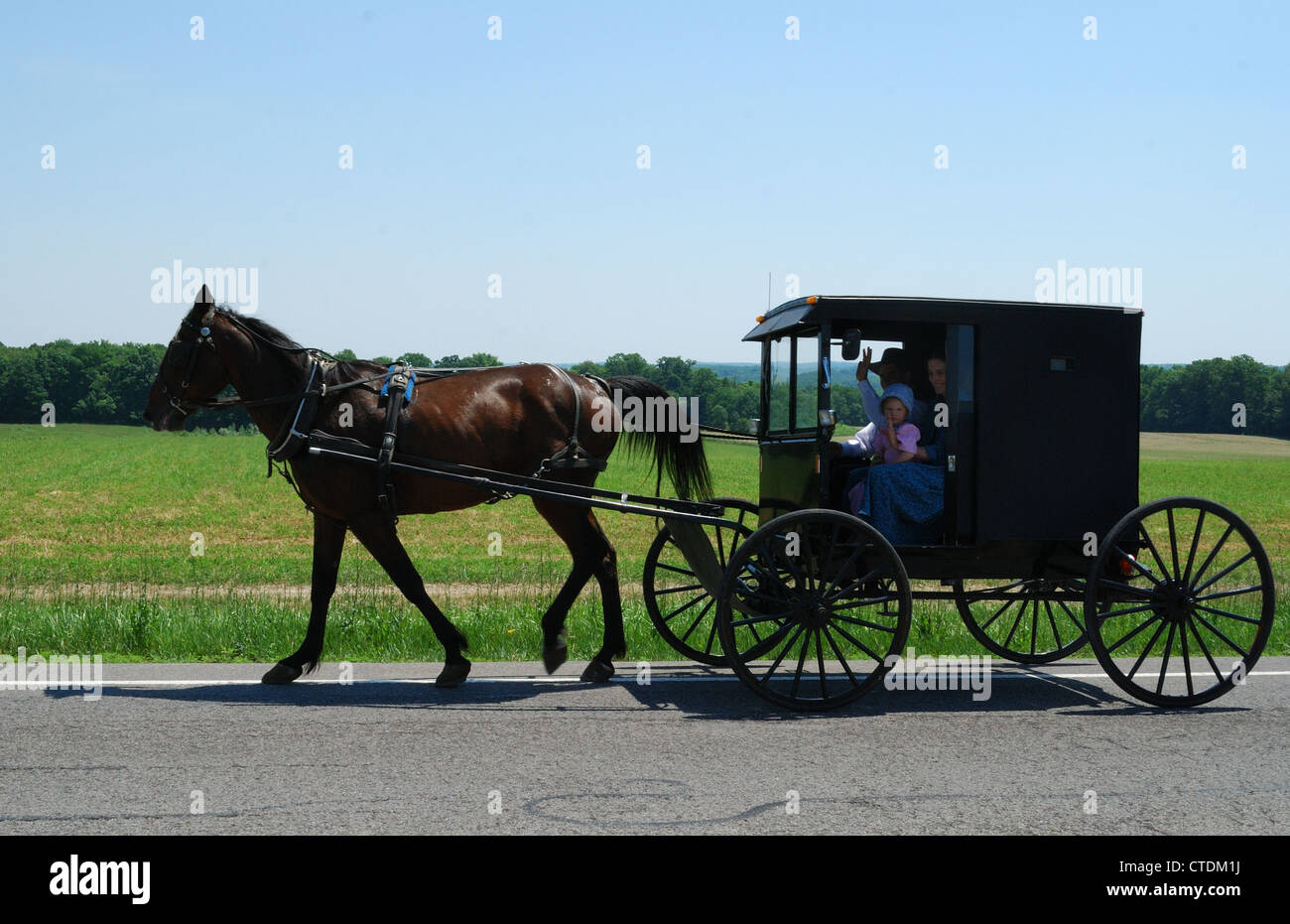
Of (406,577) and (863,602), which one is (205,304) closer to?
(406,577)

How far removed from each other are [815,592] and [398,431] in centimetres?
277

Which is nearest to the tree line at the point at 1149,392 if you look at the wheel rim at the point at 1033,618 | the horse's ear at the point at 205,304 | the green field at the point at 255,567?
the green field at the point at 255,567

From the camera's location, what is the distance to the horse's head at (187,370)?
7.23 meters

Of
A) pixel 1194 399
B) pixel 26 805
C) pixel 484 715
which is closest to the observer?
pixel 26 805

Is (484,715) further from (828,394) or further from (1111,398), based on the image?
(1111,398)

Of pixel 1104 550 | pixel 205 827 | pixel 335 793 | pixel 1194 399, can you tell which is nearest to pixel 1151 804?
pixel 1104 550

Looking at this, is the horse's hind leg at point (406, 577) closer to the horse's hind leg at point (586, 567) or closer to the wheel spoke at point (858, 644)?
the horse's hind leg at point (586, 567)

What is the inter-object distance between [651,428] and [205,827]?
453 cm

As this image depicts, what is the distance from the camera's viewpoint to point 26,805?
450cm

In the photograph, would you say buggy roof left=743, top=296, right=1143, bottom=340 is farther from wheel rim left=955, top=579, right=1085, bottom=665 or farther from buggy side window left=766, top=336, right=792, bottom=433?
wheel rim left=955, top=579, right=1085, bottom=665

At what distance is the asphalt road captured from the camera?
14.4 ft

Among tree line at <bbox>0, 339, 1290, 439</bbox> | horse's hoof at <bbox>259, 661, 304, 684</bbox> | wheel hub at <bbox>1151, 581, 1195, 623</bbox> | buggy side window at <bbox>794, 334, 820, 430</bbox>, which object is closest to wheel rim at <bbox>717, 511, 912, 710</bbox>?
buggy side window at <bbox>794, 334, 820, 430</bbox>

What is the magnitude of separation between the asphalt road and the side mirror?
2.02 m

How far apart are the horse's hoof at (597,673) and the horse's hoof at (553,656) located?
182mm
